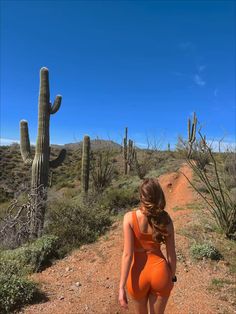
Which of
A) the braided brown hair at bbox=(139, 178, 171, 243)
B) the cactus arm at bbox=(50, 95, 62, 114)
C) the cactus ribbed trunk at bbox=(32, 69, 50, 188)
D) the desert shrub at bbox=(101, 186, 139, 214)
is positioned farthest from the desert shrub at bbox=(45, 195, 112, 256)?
the braided brown hair at bbox=(139, 178, 171, 243)

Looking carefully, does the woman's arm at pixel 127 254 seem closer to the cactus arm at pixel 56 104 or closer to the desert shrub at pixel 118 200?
the desert shrub at pixel 118 200

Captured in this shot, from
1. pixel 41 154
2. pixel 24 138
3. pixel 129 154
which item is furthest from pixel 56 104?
pixel 129 154

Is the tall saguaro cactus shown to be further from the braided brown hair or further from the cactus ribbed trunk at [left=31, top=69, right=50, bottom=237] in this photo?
the braided brown hair

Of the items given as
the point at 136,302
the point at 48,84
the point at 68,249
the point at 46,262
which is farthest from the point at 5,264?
the point at 48,84

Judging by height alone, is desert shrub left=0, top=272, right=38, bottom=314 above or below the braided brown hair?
below

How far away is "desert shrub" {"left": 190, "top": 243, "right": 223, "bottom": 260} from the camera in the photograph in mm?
7258

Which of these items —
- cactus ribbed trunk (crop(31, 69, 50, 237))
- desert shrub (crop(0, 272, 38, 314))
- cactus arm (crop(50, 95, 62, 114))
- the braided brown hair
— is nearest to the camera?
the braided brown hair

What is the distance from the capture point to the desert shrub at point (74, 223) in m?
8.71

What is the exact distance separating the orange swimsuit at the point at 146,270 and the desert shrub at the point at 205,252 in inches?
169

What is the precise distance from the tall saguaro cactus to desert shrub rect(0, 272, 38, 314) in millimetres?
3430

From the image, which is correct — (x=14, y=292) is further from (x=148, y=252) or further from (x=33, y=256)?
(x=148, y=252)

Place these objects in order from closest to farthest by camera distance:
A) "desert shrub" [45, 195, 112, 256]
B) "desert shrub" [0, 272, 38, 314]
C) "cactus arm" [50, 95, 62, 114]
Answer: "desert shrub" [0, 272, 38, 314] < "desert shrub" [45, 195, 112, 256] < "cactus arm" [50, 95, 62, 114]

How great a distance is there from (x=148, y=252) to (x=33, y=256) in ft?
16.7

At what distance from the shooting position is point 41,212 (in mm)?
10180
